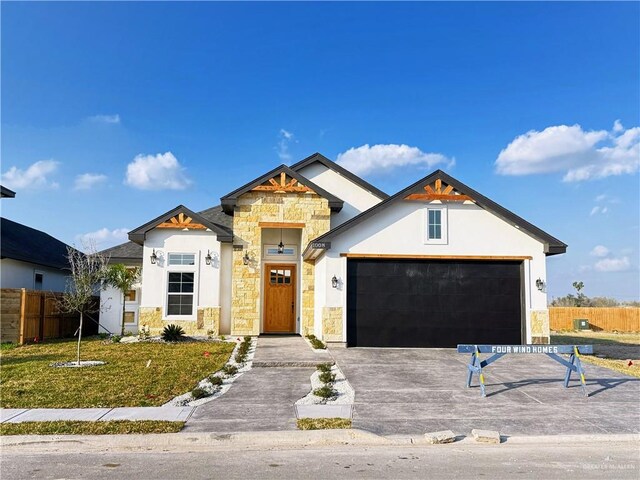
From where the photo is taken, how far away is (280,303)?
19.1m

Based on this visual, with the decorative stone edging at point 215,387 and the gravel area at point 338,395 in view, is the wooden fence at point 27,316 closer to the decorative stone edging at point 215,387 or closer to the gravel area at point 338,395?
the decorative stone edging at point 215,387

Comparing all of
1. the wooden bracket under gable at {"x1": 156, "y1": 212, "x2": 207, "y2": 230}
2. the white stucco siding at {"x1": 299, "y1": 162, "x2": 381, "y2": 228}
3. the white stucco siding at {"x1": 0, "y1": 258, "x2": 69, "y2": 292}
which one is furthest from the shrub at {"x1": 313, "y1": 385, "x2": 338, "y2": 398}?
the white stucco siding at {"x1": 0, "y1": 258, "x2": 69, "y2": 292}

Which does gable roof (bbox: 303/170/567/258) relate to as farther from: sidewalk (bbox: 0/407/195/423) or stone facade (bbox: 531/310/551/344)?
sidewalk (bbox: 0/407/195/423)

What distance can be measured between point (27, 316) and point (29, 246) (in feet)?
27.0

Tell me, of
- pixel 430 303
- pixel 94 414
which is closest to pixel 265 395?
pixel 94 414

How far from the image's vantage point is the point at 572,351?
33.3 ft

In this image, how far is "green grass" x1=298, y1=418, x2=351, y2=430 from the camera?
7.18m

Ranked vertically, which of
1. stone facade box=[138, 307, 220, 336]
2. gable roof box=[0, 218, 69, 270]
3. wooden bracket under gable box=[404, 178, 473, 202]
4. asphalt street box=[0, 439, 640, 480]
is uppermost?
wooden bracket under gable box=[404, 178, 473, 202]

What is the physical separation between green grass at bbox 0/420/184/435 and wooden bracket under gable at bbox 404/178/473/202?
10.5 m

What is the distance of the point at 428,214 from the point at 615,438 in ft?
31.1

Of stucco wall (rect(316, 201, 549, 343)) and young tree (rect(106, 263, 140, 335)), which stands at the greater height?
stucco wall (rect(316, 201, 549, 343))

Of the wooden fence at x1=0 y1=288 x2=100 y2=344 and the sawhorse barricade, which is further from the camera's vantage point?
the wooden fence at x1=0 y1=288 x2=100 y2=344

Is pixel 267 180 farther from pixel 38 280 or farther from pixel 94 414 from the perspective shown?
pixel 38 280

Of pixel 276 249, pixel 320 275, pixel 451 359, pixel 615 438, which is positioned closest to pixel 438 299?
pixel 451 359
